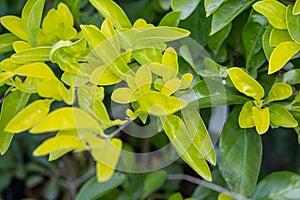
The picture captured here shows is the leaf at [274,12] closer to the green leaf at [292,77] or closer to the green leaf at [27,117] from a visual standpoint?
the green leaf at [292,77]

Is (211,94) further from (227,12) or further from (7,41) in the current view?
(7,41)

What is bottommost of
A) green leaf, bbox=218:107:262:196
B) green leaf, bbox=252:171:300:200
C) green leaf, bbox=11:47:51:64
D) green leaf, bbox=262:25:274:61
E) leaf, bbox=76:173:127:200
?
leaf, bbox=76:173:127:200

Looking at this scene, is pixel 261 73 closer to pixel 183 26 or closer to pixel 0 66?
pixel 183 26

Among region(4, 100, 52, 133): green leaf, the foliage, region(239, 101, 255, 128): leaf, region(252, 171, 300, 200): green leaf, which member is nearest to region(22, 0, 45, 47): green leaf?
the foliage

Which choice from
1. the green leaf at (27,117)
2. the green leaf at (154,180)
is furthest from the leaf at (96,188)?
the green leaf at (27,117)

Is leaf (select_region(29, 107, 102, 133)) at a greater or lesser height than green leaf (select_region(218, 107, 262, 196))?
greater

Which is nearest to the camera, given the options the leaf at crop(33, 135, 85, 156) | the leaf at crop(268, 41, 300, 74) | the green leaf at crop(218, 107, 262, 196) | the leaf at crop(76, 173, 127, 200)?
the leaf at crop(33, 135, 85, 156)

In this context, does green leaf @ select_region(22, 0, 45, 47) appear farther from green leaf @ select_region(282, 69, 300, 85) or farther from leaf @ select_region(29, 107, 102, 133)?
green leaf @ select_region(282, 69, 300, 85)
